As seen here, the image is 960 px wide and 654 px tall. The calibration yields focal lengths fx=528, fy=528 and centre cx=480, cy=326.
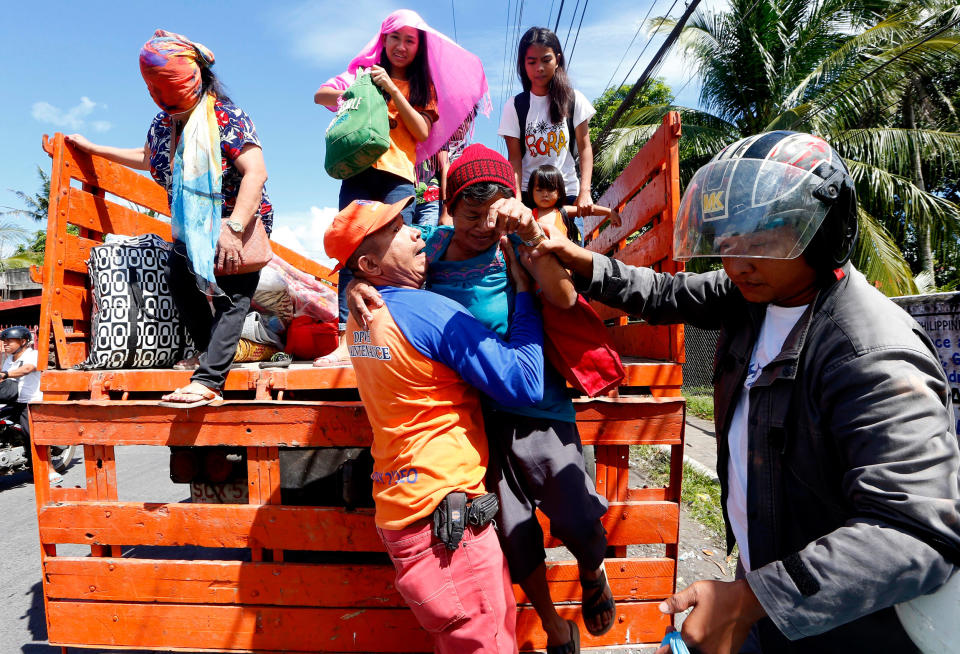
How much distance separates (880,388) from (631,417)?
130 cm

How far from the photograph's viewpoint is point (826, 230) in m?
1.23

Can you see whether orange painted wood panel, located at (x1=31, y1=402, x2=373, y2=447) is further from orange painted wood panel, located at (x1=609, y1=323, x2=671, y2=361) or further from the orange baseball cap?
orange painted wood panel, located at (x1=609, y1=323, x2=671, y2=361)

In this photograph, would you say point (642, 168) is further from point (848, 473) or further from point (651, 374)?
point (848, 473)

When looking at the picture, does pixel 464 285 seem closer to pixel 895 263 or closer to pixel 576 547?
pixel 576 547

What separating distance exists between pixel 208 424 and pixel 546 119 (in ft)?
8.73

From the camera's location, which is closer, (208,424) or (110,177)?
(208,424)

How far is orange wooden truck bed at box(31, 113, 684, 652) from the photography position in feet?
7.59

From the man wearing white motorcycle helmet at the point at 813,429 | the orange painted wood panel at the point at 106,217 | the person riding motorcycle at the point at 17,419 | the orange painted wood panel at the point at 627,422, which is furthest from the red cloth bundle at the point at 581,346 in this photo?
the person riding motorcycle at the point at 17,419

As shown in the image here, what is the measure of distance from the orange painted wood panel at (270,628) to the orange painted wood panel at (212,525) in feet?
0.98

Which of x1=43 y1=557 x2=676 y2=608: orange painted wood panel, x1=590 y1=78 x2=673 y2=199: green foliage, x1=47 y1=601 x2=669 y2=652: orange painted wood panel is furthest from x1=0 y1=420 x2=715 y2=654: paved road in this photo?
x1=590 y1=78 x2=673 y2=199: green foliage

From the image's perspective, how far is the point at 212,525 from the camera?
7.82ft

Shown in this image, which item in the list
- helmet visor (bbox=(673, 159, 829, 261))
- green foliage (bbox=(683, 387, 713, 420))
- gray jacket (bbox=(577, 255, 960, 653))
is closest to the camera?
gray jacket (bbox=(577, 255, 960, 653))

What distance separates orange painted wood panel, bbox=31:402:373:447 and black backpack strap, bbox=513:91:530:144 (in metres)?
2.20

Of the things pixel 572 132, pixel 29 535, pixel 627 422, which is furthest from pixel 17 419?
pixel 627 422
